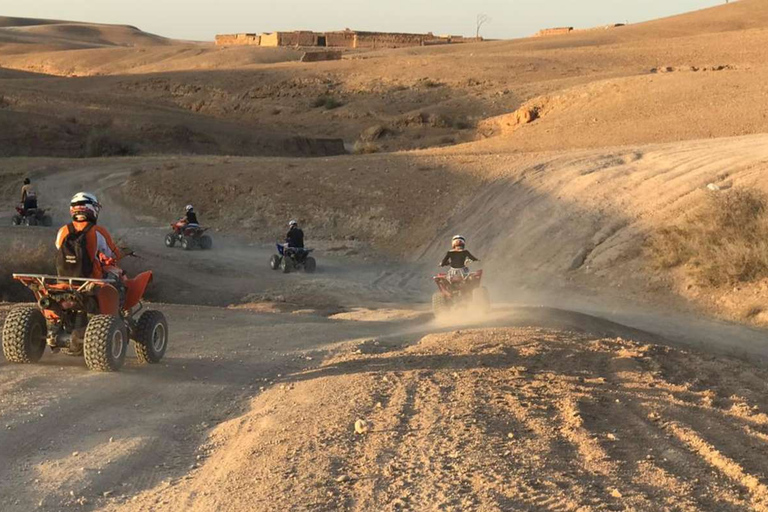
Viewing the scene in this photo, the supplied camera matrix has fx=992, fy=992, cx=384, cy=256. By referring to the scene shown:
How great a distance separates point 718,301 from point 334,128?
4357 cm

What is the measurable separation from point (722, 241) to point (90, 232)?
574 inches

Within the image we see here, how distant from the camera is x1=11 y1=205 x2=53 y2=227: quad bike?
31.9m

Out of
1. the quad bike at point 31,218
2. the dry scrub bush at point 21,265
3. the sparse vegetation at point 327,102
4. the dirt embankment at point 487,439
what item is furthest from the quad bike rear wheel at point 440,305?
the sparse vegetation at point 327,102

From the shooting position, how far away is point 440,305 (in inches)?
666

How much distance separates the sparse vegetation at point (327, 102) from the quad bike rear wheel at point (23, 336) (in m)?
57.6

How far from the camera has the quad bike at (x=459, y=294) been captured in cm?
1677

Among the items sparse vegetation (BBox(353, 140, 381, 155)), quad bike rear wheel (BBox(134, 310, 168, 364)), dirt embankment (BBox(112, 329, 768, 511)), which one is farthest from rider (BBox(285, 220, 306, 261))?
sparse vegetation (BBox(353, 140, 381, 155))

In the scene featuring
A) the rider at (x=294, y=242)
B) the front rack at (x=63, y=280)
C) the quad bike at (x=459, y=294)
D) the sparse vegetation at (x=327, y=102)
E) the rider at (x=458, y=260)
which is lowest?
the rider at (x=294, y=242)

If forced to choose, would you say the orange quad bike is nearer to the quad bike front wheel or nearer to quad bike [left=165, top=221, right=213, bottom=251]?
the quad bike front wheel

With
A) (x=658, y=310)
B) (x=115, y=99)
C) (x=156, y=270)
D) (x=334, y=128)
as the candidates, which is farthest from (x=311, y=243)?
(x=115, y=99)

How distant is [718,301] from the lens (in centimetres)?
2016

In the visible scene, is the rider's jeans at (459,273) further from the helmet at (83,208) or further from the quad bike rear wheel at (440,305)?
the helmet at (83,208)

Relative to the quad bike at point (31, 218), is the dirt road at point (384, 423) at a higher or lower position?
higher

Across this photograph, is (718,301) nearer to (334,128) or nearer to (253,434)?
(253,434)
